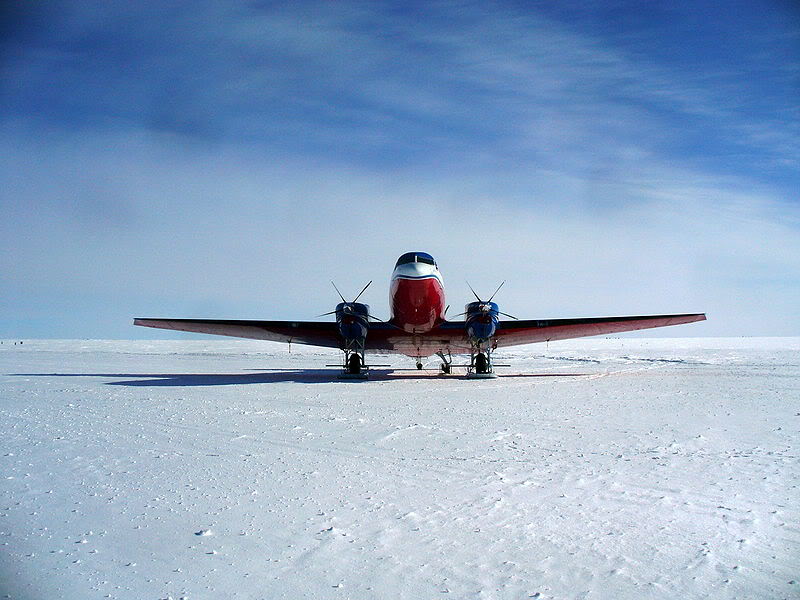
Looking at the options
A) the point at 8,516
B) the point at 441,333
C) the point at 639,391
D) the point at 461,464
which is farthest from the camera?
the point at 441,333

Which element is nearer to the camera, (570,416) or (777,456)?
(777,456)

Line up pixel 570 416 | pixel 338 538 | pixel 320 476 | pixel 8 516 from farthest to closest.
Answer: pixel 570 416
pixel 320 476
pixel 8 516
pixel 338 538

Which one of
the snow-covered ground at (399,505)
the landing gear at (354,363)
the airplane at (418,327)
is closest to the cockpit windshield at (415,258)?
the airplane at (418,327)

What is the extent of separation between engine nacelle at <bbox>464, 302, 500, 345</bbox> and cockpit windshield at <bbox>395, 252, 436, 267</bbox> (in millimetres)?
2140

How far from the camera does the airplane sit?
1917 cm

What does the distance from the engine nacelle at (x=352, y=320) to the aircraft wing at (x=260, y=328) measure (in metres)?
1.27

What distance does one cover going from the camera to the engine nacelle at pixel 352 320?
19.2 m

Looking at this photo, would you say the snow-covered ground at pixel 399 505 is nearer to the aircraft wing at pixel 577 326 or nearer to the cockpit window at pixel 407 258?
the cockpit window at pixel 407 258

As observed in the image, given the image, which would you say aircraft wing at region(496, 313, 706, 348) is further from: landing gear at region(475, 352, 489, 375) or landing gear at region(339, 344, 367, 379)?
landing gear at region(339, 344, 367, 379)

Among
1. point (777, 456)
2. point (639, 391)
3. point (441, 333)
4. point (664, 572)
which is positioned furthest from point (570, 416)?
point (441, 333)

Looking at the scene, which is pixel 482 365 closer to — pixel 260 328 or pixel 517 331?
pixel 517 331

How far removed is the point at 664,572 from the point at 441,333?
1770 centimetres

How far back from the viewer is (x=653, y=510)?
16.3 ft

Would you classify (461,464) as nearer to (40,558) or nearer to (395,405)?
(40,558)
